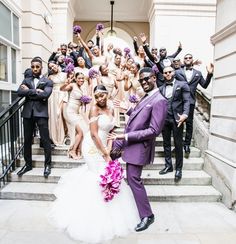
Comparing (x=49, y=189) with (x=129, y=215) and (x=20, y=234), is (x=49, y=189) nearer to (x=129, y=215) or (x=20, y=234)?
(x=20, y=234)

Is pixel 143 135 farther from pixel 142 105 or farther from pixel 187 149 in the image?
pixel 187 149

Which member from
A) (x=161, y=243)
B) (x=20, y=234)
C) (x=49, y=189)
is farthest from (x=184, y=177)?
(x=20, y=234)

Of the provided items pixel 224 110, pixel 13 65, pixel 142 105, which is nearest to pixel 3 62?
pixel 13 65

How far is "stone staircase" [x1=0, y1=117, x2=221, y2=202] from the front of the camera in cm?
405

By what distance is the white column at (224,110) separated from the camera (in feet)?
12.8

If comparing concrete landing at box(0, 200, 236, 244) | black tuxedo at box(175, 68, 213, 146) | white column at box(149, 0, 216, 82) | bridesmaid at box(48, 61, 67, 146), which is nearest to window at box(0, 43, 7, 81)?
bridesmaid at box(48, 61, 67, 146)

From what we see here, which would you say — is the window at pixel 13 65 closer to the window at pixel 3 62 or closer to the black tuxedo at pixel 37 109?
the window at pixel 3 62

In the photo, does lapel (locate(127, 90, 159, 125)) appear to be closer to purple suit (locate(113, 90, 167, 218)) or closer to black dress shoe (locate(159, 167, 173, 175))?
purple suit (locate(113, 90, 167, 218))

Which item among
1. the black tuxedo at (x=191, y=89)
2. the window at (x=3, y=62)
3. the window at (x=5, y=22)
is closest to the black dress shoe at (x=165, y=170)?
the black tuxedo at (x=191, y=89)

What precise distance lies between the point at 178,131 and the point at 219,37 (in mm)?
1701

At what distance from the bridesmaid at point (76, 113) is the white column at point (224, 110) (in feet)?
7.61

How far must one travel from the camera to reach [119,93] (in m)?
6.27

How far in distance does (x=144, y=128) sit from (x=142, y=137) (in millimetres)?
159

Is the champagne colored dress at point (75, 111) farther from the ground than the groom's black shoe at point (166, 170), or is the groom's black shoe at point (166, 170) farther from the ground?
the champagne colored dress at point (75, 111)
